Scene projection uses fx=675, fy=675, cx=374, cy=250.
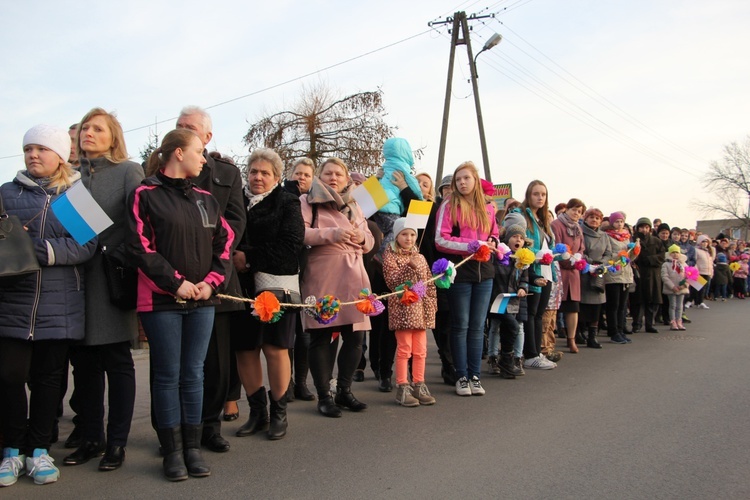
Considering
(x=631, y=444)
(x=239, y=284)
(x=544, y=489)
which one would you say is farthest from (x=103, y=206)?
(x=631, y=444)

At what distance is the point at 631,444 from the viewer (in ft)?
15.8

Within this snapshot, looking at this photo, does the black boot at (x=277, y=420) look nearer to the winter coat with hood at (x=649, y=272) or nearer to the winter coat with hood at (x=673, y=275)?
the winter coat with hood at (x=649, y=272)

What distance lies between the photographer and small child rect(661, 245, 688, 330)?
40.9 ft

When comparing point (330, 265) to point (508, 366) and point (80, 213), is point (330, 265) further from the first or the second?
point (508, 366)

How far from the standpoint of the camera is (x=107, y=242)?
14.4 feet

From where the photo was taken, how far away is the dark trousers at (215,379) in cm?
473

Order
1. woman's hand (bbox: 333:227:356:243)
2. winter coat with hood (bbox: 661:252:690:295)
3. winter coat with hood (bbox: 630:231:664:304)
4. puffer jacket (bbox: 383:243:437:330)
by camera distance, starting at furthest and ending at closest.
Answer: winter coat with hood (bbox: 661:252:690:295)
winter coat with hood (bbox: 630:231:664:304)
puffer jacket (bbox: 383:243:437:330)
woman's hand (bbox: 333:227:356:243)

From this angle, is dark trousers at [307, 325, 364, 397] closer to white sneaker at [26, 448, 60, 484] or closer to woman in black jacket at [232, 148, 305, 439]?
woman in black jacket at [232, 148, 305, 439]

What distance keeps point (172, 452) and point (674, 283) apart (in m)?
10.8

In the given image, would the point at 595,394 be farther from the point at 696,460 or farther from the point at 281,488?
the point at 281,488

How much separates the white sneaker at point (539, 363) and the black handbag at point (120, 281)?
17.2 ft

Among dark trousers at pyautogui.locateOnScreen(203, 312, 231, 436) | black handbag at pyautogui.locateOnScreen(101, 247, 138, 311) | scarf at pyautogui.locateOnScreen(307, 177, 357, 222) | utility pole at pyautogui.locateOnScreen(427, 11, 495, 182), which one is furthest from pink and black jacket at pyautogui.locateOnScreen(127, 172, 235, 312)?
utility pole at pyautogui.locateOnScreen(427, 11, 495, 182)

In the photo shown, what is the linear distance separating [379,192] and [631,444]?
3.00m

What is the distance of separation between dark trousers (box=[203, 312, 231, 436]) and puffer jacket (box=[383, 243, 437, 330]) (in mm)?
1863
